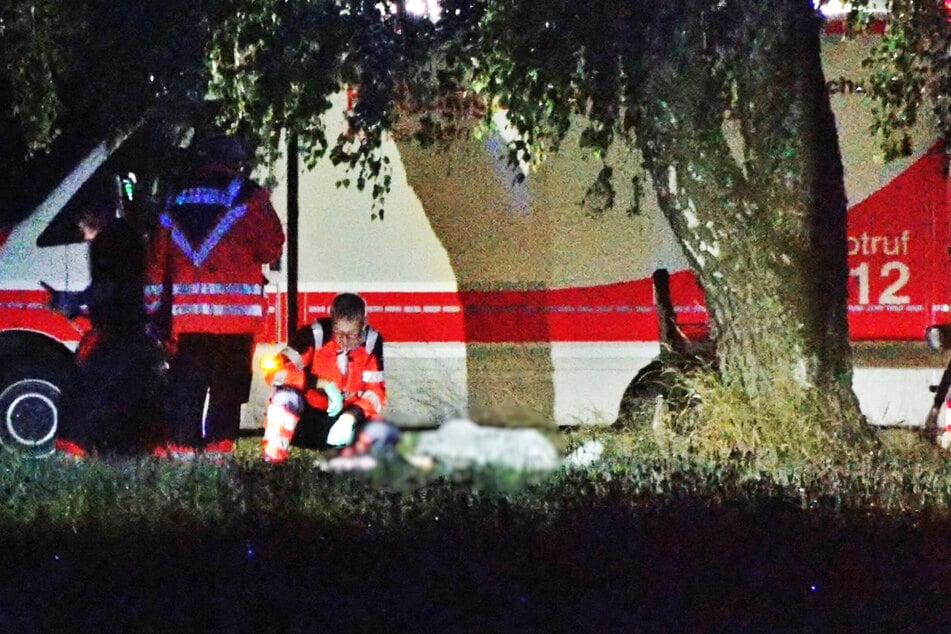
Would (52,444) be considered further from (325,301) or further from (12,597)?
(12,597)

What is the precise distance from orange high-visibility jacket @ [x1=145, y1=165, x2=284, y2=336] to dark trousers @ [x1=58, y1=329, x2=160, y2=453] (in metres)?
0.23

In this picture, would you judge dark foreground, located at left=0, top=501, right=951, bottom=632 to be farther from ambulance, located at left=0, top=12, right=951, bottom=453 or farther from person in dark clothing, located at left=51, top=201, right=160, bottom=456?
ambulance, located at left=0, top=12, right=951, bottom=453

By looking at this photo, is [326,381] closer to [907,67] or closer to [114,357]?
[114,357]

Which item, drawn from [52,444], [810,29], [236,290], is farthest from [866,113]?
[52,444]

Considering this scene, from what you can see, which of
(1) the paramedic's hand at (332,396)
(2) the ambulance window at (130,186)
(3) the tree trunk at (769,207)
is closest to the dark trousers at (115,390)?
(2) the ambulance window at (130,186)

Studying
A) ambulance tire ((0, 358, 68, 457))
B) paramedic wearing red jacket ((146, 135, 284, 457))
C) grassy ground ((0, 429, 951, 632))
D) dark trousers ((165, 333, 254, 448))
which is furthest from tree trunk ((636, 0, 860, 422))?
ambulance tire ((0, 358, 68, 457))

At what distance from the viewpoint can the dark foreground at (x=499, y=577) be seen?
4285 millimetres

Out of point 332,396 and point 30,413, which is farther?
point 30,413

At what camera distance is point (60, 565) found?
4477 mm

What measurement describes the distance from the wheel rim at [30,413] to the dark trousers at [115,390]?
92cm

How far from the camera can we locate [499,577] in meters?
4.47

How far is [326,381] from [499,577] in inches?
96.4

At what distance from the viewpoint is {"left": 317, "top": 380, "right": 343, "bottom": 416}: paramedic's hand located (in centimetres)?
663

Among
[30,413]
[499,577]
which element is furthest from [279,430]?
[30,413]
